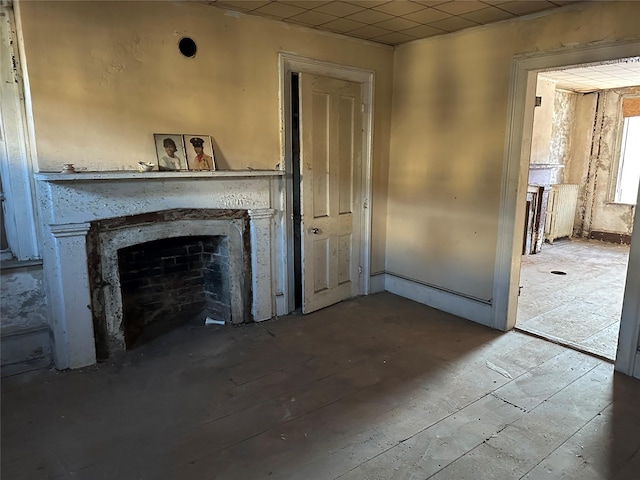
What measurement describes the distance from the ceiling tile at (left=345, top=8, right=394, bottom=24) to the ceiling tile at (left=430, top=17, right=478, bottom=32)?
1.54 feet

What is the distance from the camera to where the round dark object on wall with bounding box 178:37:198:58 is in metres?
3.18

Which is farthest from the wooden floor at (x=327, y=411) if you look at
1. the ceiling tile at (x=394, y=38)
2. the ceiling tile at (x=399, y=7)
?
the ceiling tile at (x=394, y=38)

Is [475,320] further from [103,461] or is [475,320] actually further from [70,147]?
[70,147]

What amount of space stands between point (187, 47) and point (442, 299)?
3121mm

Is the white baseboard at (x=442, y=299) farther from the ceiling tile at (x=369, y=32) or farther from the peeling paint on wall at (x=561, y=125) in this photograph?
the peeling paint on wall at (x=561, y=125)

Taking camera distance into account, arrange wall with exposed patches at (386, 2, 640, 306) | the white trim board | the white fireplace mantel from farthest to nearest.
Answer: wall with exposed patches at (386, 2, 640, 306) → the white trim board → the white fireplace mantel

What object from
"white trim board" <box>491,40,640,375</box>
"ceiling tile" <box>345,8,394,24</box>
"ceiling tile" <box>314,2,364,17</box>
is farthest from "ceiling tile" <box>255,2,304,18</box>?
"white trim board" <box>491,40,640,375</box>

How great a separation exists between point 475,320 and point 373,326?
946 mm

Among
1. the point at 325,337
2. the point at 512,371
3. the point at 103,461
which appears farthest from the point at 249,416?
the point at 512,371

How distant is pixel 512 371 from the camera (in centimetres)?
312

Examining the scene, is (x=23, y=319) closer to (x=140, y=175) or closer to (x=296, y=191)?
(x=140, y=175)

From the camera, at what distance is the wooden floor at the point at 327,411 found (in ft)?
7.17

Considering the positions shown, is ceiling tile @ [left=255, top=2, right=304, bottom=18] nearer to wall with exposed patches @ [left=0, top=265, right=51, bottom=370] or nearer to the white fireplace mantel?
the white fireplace mantel

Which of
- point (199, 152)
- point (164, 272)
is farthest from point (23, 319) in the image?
point (199, 152)
